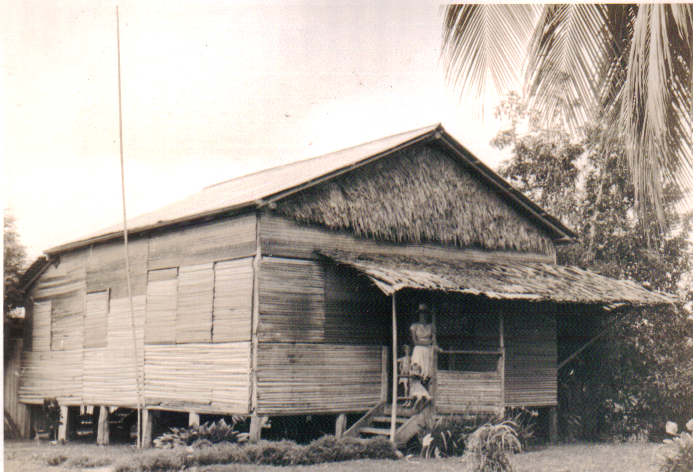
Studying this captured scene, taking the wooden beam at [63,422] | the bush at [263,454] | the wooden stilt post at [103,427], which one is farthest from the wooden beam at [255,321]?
the wooden beam at [63,422]

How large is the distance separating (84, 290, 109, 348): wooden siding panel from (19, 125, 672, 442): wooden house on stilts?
0.05 metres

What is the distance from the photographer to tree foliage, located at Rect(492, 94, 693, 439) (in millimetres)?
21109

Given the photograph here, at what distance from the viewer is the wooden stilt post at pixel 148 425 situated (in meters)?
16.4

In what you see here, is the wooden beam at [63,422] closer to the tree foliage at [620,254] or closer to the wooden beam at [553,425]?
the wooden beam at [553,425]

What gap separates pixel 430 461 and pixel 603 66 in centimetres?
691

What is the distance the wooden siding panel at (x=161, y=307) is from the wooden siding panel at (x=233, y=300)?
1453 mm

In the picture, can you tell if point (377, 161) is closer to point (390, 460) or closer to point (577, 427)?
point (390, 460)

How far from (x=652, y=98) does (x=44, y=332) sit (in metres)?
16.5

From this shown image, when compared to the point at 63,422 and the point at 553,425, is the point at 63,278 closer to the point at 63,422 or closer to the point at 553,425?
the point at 63,422

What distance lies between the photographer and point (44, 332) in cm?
2048

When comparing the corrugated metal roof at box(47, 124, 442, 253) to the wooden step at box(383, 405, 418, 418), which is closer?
the wooden step at box(383, 405, 418, 418)

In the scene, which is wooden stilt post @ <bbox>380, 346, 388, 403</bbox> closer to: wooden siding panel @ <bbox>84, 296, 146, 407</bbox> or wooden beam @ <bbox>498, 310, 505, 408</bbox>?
wooden beam @ <bbox>498, 310, 505, 408</bbox>

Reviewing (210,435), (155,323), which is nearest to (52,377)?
(155,323)

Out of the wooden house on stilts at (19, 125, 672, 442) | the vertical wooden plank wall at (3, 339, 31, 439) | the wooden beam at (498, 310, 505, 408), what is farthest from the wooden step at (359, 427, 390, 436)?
the vertical wooden plank wall at (3, 339, 31, 439)
